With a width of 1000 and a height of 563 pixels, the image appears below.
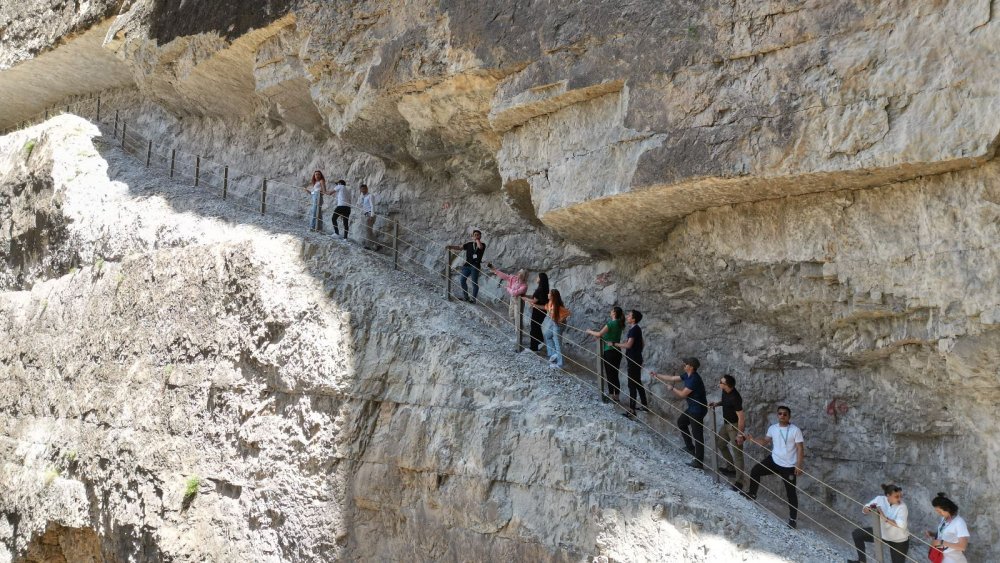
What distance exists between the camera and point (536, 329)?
9.12m

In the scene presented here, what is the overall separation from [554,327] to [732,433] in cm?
218

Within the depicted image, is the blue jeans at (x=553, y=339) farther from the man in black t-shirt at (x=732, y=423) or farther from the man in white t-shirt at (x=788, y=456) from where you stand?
the man in white t-shirt at (x=788, y=456)

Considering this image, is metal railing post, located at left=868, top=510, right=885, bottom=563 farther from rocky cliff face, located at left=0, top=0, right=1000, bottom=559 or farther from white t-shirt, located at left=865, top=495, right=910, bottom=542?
rocky cliff face, located at left=0, top=0, right=1000, bottom=559

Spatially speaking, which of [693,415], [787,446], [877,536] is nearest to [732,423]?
[693,415]

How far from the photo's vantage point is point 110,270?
38.4ft

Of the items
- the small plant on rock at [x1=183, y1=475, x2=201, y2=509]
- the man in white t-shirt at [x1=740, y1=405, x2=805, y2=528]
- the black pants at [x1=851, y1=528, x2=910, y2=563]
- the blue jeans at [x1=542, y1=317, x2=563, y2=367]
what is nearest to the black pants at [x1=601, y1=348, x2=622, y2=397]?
the blue jeans at [x1=542, y1=317, x2=563, y2=367]

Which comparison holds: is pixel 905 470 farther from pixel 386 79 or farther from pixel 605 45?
→ pixel 386 79

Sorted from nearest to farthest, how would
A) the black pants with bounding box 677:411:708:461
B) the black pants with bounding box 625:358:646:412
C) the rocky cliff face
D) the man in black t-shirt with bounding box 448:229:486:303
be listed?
the rocky cliff face < the black pants with bounding box 677:411:708:461 < the black pants with bounding box 625:358:646:412 < the man in black t-shirt with bounding box 448:229:486:303

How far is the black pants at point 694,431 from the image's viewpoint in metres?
7.62

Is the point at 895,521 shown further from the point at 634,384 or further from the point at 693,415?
the point at 634,384

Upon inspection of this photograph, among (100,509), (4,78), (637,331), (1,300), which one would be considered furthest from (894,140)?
(4,78)

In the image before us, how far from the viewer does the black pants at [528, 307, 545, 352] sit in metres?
9.00

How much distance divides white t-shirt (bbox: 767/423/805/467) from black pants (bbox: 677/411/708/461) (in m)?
0.69

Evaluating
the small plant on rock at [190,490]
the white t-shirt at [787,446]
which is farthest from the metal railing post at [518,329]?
the small plant on rock at [190,490]
